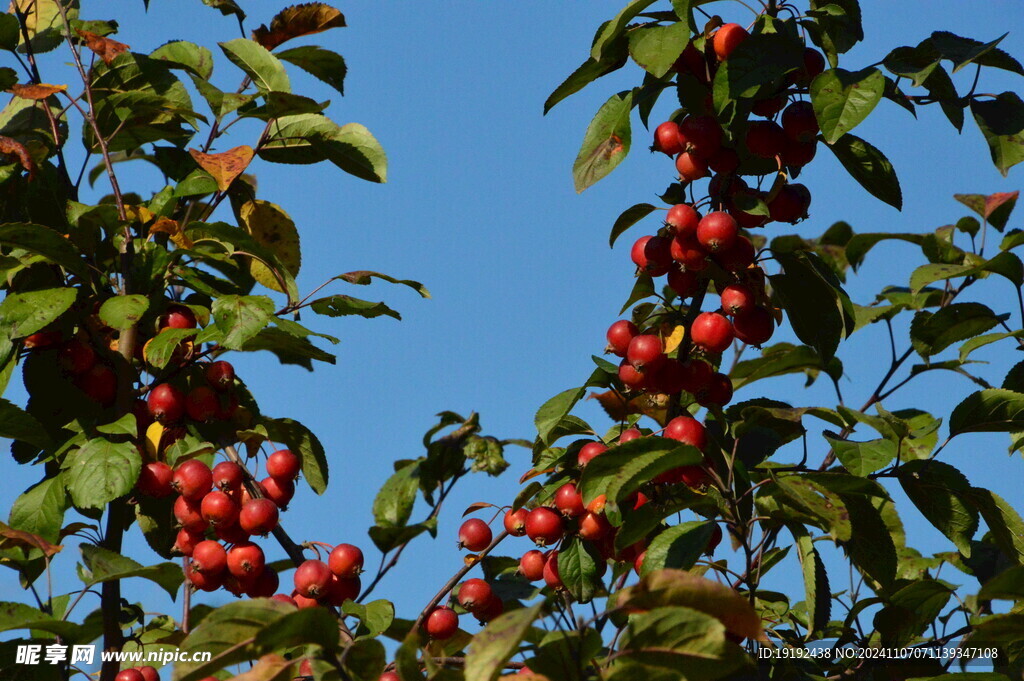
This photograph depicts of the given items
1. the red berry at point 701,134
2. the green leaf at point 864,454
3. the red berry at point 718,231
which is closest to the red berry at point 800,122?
the red berry at point 701,134

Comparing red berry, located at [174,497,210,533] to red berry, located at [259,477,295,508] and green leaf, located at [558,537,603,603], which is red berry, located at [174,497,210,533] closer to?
red berry, located at [259,477,295,508]

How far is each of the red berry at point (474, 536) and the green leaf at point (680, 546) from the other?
600 mm

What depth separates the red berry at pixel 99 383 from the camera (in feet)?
9.05

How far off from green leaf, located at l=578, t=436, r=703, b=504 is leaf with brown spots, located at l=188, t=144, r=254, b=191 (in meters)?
1.22

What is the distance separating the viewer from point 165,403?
2664 millimetres

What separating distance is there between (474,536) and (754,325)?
993 mm

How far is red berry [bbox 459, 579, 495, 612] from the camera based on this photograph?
269 centimetres

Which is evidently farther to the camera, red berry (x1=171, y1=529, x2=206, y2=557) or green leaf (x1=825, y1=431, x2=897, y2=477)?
red berry (x1=171, y1=529, x2=206, y2=557)

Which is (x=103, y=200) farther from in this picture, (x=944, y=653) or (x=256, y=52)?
(x=944, y=653)

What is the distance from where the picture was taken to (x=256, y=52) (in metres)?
2.93

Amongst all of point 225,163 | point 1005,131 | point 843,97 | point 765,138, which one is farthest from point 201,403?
point 1005,131

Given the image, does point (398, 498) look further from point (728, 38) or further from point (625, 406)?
point (728, 38)

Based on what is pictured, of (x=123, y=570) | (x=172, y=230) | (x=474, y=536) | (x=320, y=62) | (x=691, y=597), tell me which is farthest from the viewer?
(x=320, y=62)

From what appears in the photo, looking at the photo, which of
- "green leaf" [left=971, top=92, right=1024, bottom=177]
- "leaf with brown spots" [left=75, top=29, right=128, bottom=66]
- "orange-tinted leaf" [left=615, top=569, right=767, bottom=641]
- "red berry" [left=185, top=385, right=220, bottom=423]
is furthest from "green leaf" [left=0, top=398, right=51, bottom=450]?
"green leaf" [left=971, top=92, right=1024, bottom=177]
